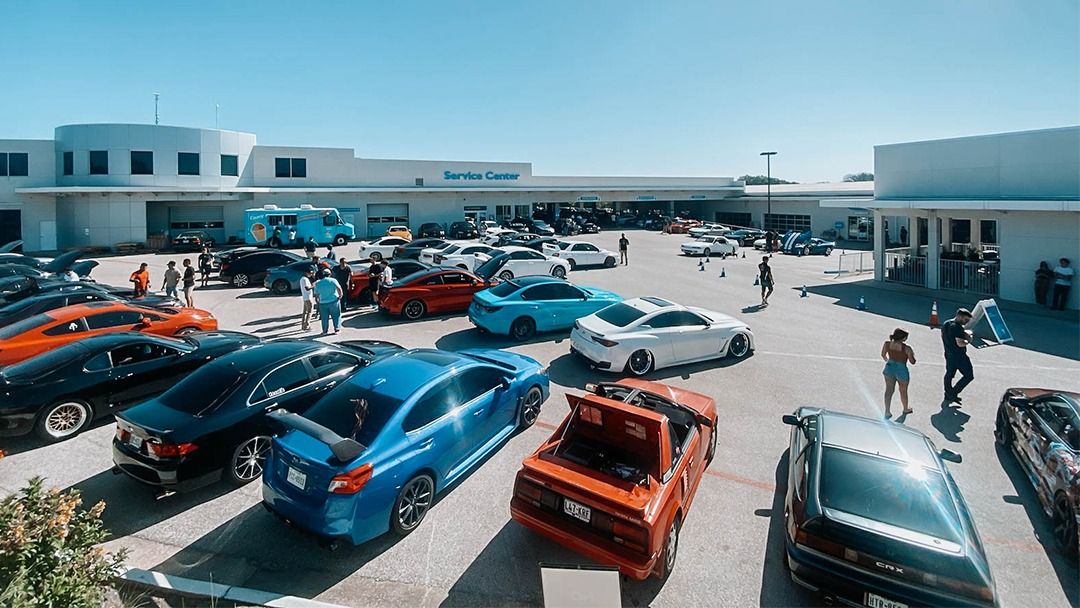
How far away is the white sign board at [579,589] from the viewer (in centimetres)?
315

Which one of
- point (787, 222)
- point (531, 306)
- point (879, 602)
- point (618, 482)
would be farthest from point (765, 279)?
point (787, 222)

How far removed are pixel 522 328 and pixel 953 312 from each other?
1363 cm

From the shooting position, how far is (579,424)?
6.20m

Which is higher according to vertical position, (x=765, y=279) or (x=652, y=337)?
(x=765, y=279)

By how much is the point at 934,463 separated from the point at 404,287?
41.8 ft

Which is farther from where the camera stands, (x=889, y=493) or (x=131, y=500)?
(x=131, y=500)

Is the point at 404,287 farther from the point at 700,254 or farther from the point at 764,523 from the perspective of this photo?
the point at 700,254

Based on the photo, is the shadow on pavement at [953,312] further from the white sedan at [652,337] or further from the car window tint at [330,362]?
the car window tint at [330,362]

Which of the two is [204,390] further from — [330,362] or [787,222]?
[787,222]

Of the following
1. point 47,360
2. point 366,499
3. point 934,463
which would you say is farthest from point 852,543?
point 47,360

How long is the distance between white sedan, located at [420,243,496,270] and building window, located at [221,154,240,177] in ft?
76.8

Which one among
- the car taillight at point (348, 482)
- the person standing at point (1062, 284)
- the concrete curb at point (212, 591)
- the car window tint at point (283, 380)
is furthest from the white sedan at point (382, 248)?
the person standing at point (1062, 284)

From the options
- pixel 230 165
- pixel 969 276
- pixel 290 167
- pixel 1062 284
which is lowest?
pixel 1062 284

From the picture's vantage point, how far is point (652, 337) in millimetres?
11133
